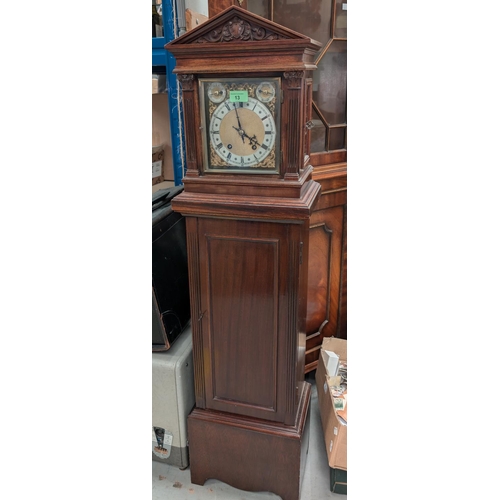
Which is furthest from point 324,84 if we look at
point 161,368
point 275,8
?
point 161,368

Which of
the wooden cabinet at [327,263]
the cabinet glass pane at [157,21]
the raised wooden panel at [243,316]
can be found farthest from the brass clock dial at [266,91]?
the cabinet glass pane at [157,21]

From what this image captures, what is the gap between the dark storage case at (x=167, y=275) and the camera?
1.57 meters

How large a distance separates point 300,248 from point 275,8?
951 millimetres

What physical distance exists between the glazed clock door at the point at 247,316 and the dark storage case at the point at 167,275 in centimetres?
22

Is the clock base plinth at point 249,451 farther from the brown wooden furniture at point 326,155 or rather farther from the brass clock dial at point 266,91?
the brass clock dial at point 266,91

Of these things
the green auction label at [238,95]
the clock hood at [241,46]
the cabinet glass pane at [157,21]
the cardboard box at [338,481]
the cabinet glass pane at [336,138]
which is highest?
the cabinet glass pane at [157,21]

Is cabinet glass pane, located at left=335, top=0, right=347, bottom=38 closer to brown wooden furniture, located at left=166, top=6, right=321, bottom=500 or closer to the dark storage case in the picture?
brown wooden furniture, located at left=166, top=6, right=321, bottom=500

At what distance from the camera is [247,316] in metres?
1.37

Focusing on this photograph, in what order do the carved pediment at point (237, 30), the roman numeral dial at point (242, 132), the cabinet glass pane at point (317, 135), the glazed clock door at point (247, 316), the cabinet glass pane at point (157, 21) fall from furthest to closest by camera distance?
1. the cabinet glass pane at point (157, 21)
2. the cabinet glass pane at point (317, 135)
3. the glazed clock door at point (247, 316)
4. the roman numeral dial at point (242, 132)
5. the carved pediment at point (237, 30)

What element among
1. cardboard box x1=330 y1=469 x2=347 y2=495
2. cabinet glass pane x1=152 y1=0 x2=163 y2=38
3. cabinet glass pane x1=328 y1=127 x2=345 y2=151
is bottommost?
cardboard box x1=330 y1=469 x2=347 y2=495

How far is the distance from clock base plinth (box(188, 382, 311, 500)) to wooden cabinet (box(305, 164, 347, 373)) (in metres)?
0.48

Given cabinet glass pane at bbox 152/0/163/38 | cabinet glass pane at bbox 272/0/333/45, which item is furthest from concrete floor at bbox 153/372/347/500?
cabinet glass pane at bbox 152/0/163/38

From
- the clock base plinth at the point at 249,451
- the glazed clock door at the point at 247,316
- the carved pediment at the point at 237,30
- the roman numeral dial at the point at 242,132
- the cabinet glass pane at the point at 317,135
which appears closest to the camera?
the carved pediment at the point at 237,30

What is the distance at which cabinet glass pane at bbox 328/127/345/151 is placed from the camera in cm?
179
